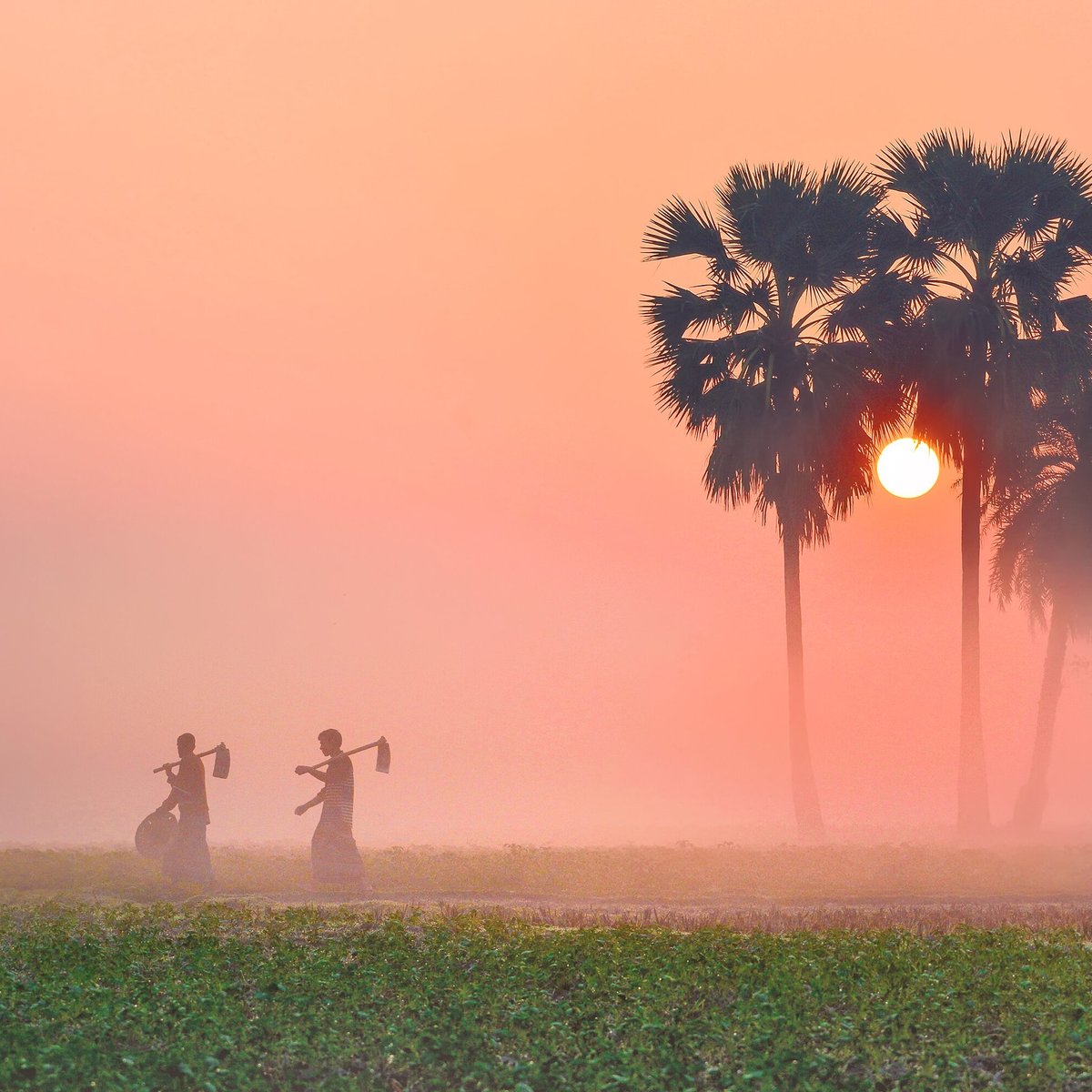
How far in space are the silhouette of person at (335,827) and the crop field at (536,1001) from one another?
223 inches

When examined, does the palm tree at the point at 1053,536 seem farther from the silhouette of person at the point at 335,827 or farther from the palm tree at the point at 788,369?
the silhouette of person at the point at 335,827

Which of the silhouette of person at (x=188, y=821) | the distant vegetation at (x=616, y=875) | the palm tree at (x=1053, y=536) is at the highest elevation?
the palm tree at (x=1053, y=536)

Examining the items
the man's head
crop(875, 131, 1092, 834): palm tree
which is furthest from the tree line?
the man's head

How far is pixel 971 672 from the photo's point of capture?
37.5 meters

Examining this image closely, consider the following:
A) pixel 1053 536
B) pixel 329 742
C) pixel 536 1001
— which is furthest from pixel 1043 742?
pixel 536 1001

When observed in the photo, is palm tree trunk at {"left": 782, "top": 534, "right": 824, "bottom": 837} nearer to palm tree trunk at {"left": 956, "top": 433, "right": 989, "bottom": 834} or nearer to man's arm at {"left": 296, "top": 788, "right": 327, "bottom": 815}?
palm tree trunk at {"left": 956, "top": 433, "right": 989, "bottom": 834}

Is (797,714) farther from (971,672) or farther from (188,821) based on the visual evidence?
Answer: (188,821)

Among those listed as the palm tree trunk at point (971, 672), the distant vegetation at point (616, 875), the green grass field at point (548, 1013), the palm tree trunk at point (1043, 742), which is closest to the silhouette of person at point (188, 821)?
the distant vegetation at point (616, 875)

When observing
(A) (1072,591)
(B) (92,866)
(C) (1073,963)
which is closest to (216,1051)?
(C) (1073,963)

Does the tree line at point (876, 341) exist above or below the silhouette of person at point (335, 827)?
above

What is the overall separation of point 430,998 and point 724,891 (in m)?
14.1

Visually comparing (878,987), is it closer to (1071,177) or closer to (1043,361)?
(1043,361)

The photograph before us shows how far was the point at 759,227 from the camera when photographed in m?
37.9

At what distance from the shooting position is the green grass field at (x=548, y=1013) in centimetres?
1034
